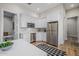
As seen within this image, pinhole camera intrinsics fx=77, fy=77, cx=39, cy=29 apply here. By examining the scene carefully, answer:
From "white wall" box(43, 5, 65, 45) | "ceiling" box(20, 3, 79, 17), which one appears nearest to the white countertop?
"white wall" box(43, 5, 65, 45)

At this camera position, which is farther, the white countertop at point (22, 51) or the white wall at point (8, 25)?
the white wall at point (8, 25)

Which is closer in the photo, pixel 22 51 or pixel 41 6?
pixel 22 51

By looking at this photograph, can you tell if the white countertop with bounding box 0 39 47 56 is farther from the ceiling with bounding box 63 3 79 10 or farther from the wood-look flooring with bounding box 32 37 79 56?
the ceiling with bounding box 63 3 79 10

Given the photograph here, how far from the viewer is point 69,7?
1.45 meters

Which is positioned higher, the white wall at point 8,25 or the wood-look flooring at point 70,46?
the white wall at point 8,25

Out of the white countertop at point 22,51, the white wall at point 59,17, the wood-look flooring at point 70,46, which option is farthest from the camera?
the white wall at point 59,17

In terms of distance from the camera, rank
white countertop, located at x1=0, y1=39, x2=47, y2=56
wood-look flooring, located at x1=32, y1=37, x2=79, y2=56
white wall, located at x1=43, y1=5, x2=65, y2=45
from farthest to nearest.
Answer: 1. white wall, located at x1=43, y1=5, x2=65, y2=45
2. wood-look flooring, located at x1=32, y1=37, x2=79, y2=56
3. white countertop, located at x1=0, y1=39, x2=47, y2=56

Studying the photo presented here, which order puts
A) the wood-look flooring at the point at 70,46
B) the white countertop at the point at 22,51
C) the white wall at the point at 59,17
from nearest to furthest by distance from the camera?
the white countertop at the point at 22,51
the wood-look flooring at the point at 70,46
the white wall at the point at 59,17

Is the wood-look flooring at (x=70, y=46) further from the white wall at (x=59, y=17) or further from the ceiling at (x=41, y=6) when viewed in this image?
the ceiling at (x=41, y=6)

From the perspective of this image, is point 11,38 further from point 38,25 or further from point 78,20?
point 78,20

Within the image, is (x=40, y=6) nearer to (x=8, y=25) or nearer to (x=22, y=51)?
(x=8, y=25)

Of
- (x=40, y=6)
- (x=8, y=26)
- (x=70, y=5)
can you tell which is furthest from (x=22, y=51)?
(x=70, y=5)

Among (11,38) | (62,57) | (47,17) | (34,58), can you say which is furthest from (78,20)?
(11,38)

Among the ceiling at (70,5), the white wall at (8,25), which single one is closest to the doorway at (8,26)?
the white wall at (8,25)
